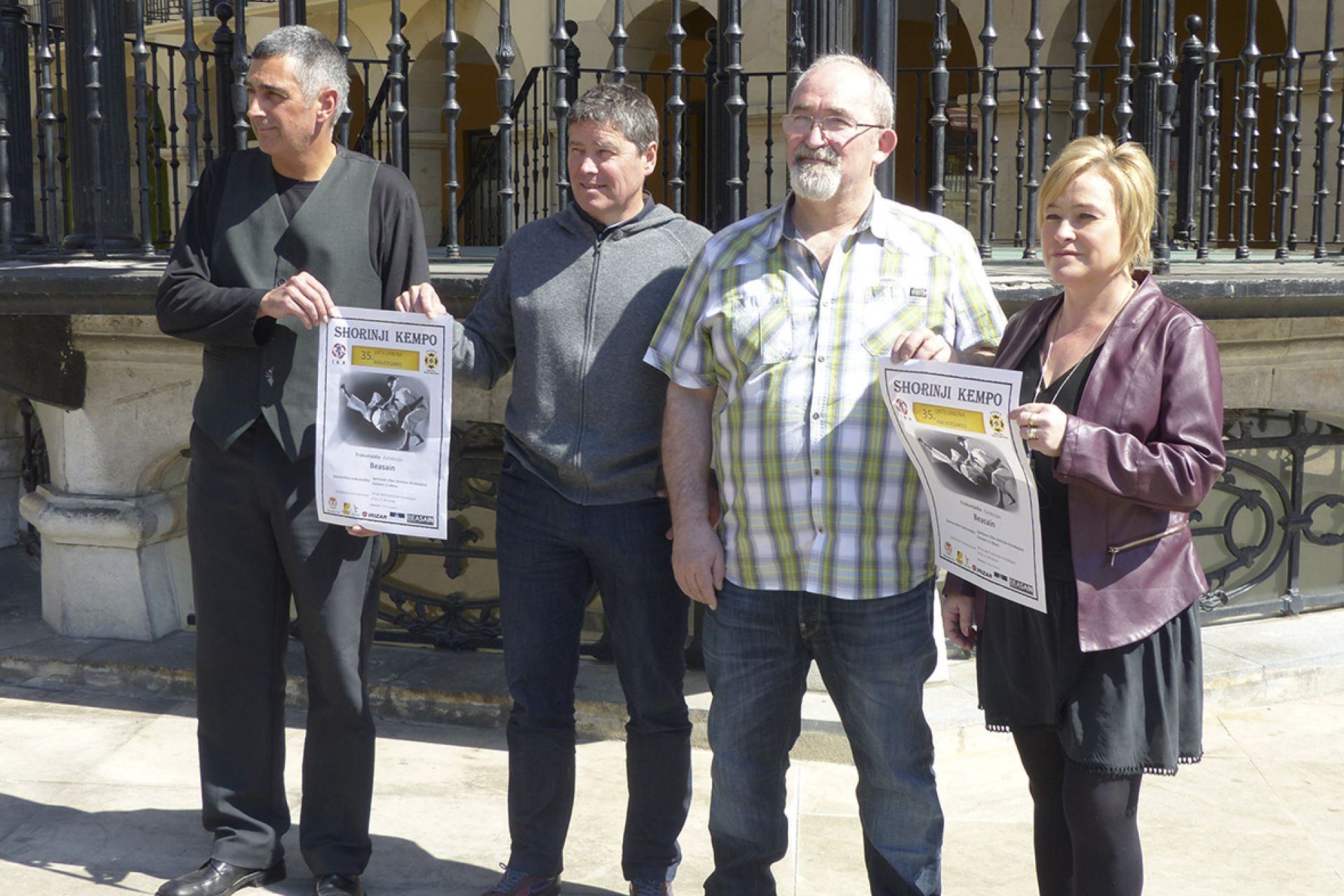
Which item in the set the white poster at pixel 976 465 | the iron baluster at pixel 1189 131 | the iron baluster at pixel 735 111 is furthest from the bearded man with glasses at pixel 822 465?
the iron baluster at pixel 1189 131

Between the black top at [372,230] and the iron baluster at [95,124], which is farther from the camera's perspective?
the iron baluster at [95,124]

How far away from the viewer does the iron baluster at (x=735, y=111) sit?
4.23 meters

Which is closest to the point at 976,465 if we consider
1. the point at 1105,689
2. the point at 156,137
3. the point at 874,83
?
the point at 1105,689

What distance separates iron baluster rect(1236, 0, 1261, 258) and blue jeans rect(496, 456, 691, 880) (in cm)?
288

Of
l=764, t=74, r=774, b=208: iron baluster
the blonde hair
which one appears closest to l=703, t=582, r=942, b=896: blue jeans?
the blonde hair

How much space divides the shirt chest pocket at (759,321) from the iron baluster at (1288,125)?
287 centimetres

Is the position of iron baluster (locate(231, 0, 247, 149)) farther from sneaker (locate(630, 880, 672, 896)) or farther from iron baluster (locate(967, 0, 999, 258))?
sneaker (locate(630, 880, 672, 896))

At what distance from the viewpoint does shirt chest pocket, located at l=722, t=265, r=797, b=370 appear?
111 inches

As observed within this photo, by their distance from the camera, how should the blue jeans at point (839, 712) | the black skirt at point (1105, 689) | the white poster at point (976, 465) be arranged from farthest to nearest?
the blue jeans at point (839, 712)
the black skirt at point (1105, 689)
the white poster at point (976, 465)

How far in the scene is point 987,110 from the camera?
13.9 feet

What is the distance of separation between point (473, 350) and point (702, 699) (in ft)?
5.72

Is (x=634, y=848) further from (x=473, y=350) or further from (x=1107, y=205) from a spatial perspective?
(x=1107, y=205)

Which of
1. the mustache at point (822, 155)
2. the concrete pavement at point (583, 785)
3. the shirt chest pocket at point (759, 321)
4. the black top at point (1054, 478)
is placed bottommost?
the concrete pavement at point (583, 785)

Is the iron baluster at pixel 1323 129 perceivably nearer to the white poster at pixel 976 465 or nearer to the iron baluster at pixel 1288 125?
the iron baluster at pixel 1288 125
